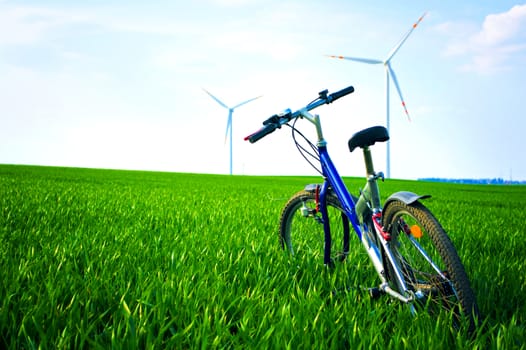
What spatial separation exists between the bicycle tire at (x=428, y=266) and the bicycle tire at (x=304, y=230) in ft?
3.77

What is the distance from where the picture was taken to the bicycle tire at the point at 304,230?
4.04 meters

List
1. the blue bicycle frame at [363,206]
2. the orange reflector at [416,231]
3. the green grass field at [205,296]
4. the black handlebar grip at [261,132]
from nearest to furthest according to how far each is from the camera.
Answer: the green grass field at [205,296] → the orange reflector at [416,231] → the blue bicycle frame at [363,206] → the black handlebar grip at [261,132]

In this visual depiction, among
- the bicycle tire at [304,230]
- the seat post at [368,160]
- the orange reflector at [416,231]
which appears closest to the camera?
the orange reflector at [416,231]

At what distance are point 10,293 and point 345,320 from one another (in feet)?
7.20

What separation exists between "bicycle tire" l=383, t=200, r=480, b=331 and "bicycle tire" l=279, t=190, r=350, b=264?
1.15m

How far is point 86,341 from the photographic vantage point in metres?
2.31

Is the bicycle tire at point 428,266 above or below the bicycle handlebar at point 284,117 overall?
below

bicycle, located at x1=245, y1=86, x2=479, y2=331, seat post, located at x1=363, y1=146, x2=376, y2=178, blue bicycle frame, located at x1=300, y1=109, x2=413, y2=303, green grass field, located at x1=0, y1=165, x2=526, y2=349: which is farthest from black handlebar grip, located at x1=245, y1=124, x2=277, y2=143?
green grass field, located at x1=0, y1=165, x2=526, y2=349

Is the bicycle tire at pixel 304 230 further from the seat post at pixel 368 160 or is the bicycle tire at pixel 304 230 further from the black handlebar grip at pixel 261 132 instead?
the seat post at pixel 368 160

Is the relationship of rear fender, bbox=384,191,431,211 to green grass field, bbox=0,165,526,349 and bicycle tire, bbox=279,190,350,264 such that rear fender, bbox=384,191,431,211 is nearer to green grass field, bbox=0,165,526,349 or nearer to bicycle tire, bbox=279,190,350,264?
green grass field, bbox=0,165,526,349

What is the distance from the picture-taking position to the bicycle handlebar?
3404mm

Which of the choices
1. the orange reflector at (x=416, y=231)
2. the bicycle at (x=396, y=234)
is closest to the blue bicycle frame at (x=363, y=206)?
the bicycle at (x=396, y=234)

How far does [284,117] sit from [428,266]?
1583 millimetres

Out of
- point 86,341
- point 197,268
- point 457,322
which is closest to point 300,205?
point 197,268
